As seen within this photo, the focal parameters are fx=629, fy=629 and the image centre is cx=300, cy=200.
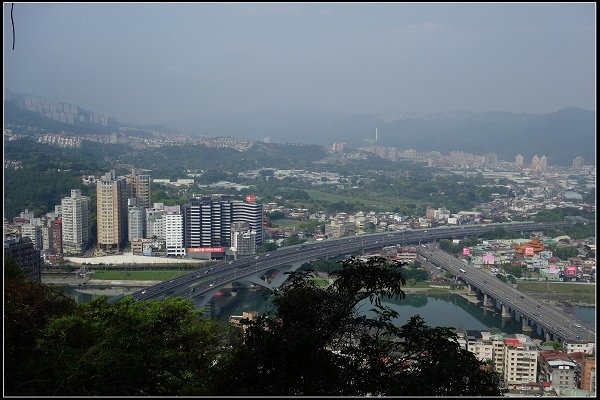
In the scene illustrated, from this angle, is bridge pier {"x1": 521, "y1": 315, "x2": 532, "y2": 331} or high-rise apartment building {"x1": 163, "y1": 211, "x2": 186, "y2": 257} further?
high-rise apartment building {"x1": 163, "y1": 211, "x2": 186, "y2": 257}

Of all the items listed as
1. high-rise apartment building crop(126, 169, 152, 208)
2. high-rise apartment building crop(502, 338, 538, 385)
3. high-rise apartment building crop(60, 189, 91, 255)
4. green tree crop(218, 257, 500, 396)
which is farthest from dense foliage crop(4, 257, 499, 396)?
high-rise apartment building crop(126, 169, 152, 208)

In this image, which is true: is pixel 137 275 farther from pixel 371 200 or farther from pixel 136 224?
pixel 371 200

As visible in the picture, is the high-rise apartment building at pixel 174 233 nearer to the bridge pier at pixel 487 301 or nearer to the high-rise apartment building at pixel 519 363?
the bridge pier at pixel 487 301

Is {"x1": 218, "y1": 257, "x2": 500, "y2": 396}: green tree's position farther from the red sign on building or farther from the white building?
the white building

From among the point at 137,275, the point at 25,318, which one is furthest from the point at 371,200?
the point at 25,318

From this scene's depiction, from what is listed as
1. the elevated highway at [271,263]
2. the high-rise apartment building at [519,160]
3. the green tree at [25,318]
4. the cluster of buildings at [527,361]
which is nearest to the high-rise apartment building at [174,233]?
the elevated highway at [271,263]
